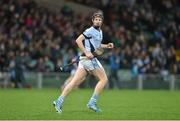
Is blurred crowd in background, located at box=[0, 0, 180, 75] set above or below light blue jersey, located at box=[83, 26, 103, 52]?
below

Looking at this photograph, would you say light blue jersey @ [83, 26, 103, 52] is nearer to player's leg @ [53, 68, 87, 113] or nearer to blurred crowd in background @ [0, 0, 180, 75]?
player's leg @ [53, 68, 87, 113]

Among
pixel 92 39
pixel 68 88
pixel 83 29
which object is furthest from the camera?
pixel 83 29

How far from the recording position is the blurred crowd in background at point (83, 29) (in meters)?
33.6

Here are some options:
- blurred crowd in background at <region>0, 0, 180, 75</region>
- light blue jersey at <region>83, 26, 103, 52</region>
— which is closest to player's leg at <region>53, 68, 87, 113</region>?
light blue jersey at <region>83, 26, 103, 52</region>

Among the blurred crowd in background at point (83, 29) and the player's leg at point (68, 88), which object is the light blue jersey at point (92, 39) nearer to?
the player's leg at point (68, 88)

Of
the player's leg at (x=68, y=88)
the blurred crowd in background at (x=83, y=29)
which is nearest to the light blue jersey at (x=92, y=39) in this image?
the player's leg at (x=68, y=88)

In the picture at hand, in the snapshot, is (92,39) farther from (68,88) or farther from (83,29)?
(83,29)

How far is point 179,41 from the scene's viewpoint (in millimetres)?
37375

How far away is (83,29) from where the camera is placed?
116 ft

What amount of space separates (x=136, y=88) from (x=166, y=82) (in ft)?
5.00

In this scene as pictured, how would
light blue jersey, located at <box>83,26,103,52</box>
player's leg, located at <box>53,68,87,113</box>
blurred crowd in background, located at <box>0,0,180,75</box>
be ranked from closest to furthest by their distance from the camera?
player's leg, located at <box>53,68,87,113</box> → light blue jersey, located at <box>83,26,103,52</box> → blurred crowd in background, located at <box>0,0,180,75</box>

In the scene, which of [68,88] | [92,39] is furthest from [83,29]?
[68,88]

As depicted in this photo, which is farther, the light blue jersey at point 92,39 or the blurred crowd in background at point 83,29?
the blurred crowd in background at point 83,29

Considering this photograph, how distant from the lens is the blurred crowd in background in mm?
33594
